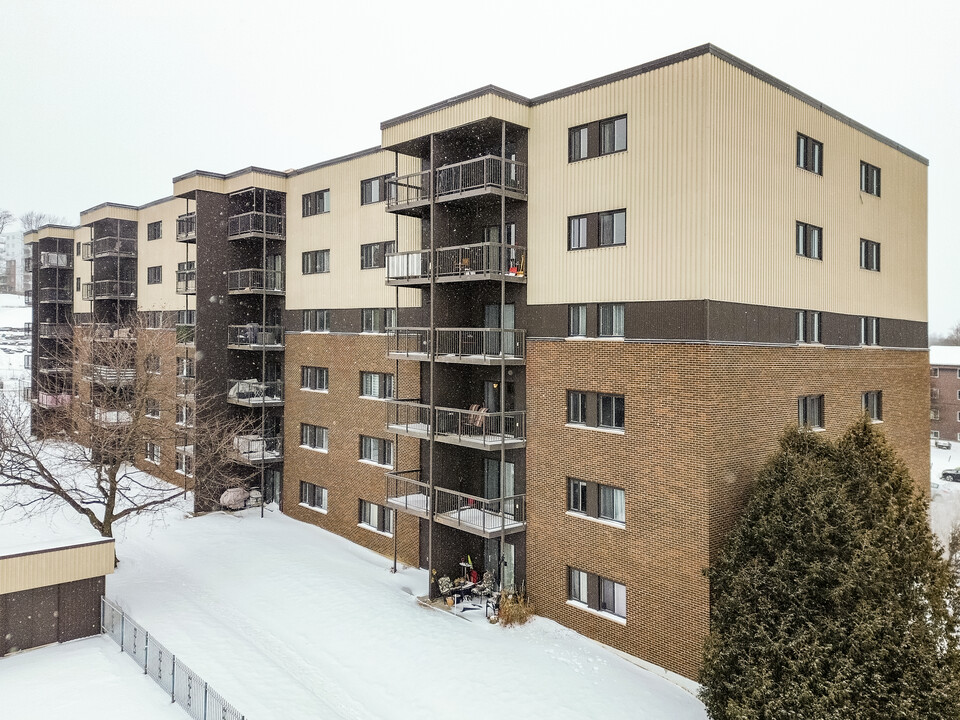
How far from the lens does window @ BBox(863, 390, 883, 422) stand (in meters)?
24.3

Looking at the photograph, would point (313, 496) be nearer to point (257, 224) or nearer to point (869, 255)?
point (257, 224)

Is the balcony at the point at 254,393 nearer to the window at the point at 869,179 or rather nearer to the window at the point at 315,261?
the window at the point at 315,261

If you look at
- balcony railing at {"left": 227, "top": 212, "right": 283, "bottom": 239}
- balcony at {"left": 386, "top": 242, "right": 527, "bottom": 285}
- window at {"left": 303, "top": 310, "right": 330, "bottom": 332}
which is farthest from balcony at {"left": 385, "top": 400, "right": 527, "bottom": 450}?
balcony railing at {"left": 227, "top": 212, "right": 283, "bottom": 239}

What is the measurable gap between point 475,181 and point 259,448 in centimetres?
1879

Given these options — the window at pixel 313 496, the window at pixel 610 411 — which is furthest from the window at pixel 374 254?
the window at pixel 610 411

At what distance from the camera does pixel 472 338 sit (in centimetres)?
2334

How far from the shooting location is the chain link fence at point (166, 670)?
15515mm

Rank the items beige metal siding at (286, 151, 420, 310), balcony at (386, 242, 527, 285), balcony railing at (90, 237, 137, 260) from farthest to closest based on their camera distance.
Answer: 1. balcony railing at (90, 237, 137, 260)
2. beige metal siding at (286, 151, 420, 310)
3. balcony at (386, 242, 527, 285)

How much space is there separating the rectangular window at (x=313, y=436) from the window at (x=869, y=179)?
2444 centimetres

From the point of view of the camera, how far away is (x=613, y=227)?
19500 millimetres

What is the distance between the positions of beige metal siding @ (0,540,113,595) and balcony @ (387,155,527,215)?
15057 mm

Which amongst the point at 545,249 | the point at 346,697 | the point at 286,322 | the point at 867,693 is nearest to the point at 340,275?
the point at 286,322

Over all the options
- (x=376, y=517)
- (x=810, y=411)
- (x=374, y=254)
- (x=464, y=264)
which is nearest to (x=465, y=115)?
(x=464, y=264)

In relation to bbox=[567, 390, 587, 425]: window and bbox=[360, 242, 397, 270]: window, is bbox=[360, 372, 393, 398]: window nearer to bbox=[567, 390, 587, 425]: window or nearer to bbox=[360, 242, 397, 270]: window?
Result: bbox=[360, 242, 397, 270]: window
